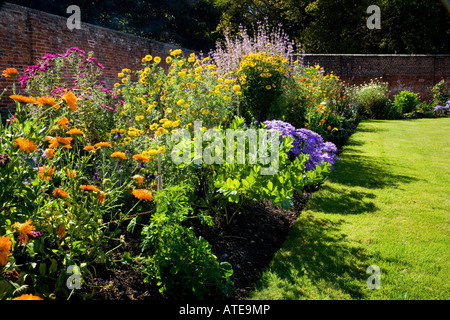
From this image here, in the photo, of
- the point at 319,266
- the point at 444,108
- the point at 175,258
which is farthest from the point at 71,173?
the point at 444,108

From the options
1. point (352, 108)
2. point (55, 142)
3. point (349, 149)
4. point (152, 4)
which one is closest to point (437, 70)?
point (352, 108)

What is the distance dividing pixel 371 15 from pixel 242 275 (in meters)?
22.6

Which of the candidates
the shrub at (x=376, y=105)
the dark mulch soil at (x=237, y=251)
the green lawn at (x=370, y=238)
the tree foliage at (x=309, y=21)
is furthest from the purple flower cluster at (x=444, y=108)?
the dark mulch soil at (x=237, y=251)

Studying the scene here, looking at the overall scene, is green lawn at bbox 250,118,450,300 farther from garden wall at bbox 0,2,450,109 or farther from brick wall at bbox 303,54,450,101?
brick wall at bbox 303,54,450,101

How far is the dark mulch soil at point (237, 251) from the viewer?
75.4 inches

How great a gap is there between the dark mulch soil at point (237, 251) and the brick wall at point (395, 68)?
47.5ft

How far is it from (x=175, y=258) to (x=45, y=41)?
758cm

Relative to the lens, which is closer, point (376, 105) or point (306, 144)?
point (306, 144)

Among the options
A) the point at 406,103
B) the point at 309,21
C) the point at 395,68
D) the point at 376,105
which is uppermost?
the point at 309,21

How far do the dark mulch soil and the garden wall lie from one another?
5.66 meters

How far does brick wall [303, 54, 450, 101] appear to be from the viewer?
1586 cm

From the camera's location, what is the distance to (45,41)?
24.8 ft

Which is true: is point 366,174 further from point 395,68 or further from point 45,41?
point 395,68

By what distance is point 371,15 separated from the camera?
20672 mm
